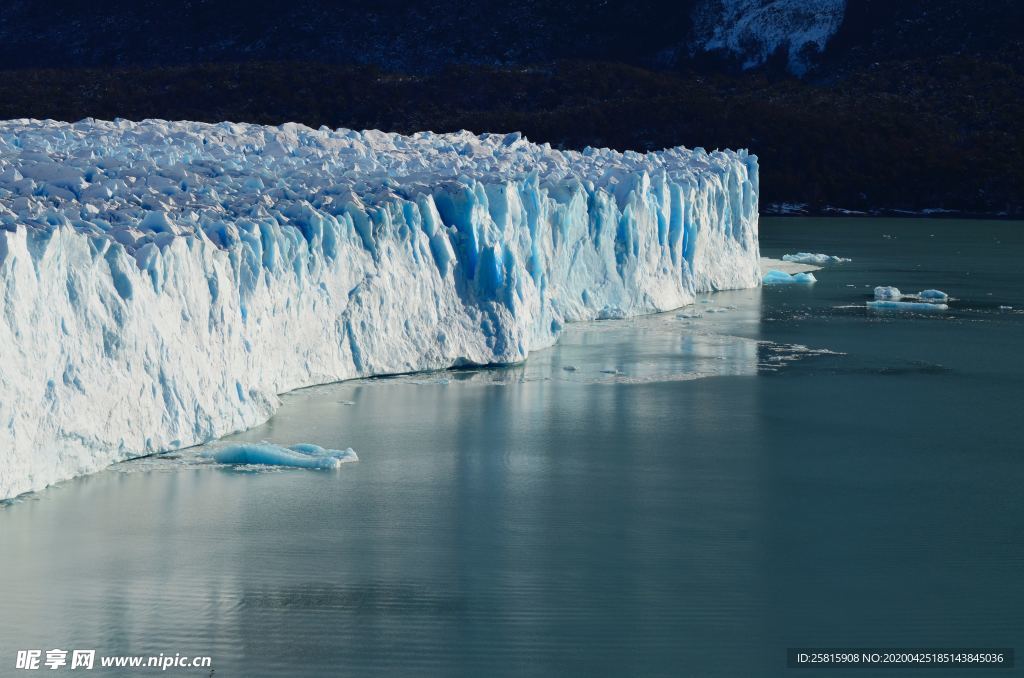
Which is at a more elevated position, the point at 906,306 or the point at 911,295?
the point at 911,295

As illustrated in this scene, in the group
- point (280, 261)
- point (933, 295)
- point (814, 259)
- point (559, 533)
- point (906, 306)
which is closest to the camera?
point (559, 533)

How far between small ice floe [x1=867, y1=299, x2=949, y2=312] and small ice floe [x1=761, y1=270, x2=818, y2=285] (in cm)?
230

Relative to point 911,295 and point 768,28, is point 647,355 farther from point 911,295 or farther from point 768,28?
point 768,28

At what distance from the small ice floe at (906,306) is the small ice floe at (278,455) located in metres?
9.46

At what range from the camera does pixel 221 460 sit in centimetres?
802

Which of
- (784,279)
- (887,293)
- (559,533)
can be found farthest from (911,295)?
(559,533)

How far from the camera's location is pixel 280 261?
9.70m

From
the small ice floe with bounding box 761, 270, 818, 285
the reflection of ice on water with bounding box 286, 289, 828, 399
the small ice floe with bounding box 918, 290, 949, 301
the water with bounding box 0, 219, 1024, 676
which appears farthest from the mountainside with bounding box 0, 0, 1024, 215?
the water with bounding box 0, 219, 1024, 676

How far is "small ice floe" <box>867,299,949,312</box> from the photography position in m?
16.4

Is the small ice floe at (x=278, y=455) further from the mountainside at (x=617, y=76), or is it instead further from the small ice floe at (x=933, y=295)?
the mountainside at (x=617, y=76)

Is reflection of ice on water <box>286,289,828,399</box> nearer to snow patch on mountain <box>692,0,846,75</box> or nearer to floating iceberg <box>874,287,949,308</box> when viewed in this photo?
floating iceberg <box>874,287,949,308</box>

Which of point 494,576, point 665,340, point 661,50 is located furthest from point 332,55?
point 494,576

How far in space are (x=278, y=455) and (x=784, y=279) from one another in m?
12.1

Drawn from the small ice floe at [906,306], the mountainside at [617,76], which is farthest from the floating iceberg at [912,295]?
the mountainside at [617,76]
